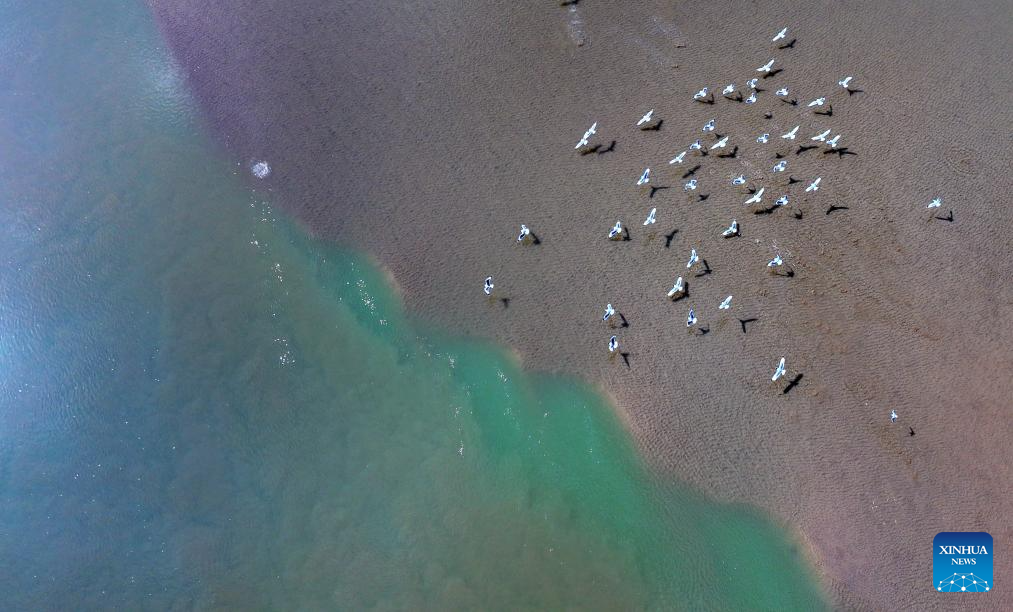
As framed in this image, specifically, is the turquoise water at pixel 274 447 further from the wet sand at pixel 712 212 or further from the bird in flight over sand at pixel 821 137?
the bird in flight over sand at pixel 821 137

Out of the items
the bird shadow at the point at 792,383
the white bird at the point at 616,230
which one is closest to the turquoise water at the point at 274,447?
the bird shadow at the point at 792,383

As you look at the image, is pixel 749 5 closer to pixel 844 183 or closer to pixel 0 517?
pixel 844 183

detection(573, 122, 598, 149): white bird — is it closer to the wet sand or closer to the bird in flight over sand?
the wet sand

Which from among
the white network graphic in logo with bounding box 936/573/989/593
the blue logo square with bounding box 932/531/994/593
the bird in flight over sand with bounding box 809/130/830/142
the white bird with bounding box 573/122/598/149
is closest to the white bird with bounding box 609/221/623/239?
the white bird with bounding box 573/122/598/149

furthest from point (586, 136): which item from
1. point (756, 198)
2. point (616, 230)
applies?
point (756, 198)

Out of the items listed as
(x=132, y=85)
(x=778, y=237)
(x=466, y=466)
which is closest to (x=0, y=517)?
(x=466, y=466)
